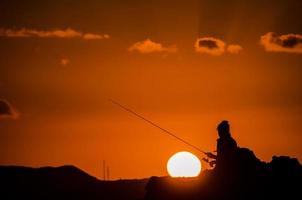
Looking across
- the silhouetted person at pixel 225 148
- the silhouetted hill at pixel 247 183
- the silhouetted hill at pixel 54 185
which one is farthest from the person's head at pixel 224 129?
the silhouetted hill at pixel 54 185

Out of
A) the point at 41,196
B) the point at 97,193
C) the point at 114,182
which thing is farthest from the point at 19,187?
the point at 114,182

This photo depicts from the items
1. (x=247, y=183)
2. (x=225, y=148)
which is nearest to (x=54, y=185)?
(x=225, y=148)

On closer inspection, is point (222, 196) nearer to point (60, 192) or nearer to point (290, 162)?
point (290, 162)

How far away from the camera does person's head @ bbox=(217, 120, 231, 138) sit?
91.4 ft

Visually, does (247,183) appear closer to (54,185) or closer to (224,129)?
(224,129)

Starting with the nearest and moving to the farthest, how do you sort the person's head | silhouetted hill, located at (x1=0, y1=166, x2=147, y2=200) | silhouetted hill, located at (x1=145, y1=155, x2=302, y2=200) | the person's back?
silhouetted hill, located at (x1=145, y1=155, x2=302, y2=200)
the person's back
the person's head
silhouetted hill, located at (x1=0, y1=166, x2=147, y2=200)

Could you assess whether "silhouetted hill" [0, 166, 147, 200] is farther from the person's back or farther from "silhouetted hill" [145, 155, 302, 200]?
"silhouetted hill" [145, 155, 302, 200]

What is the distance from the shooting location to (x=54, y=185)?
345 feet

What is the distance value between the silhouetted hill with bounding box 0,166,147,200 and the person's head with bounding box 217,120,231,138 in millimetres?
66916

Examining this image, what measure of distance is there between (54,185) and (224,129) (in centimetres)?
8073

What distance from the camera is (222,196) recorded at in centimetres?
2677

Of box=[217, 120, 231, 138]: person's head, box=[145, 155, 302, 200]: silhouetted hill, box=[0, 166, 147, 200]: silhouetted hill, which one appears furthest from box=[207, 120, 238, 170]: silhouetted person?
box=[0, 166, 147, 200]: silhouetted hill

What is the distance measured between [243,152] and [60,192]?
79.5m

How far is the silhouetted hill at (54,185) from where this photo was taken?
326ft
